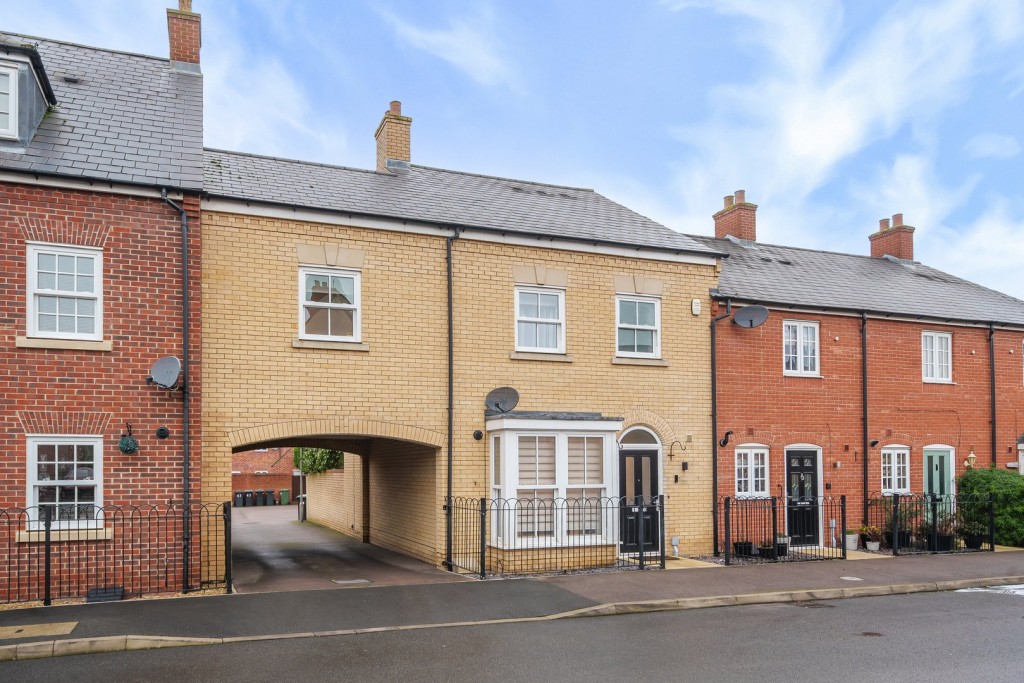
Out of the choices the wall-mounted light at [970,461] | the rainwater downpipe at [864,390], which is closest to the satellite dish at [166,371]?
the rainwater downpipe at [864,390]

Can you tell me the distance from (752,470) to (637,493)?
119 inches

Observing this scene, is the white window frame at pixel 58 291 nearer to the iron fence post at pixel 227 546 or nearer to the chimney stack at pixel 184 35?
the iron fence post at pixel 227 546

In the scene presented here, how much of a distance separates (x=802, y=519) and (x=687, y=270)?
6.19 metres

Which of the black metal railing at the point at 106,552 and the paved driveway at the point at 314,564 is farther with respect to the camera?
the paved driveway at the point at 314,564

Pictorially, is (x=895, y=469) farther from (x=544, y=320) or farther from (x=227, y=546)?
(x=227, y=546)

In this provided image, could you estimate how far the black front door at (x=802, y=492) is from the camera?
61.7 ft

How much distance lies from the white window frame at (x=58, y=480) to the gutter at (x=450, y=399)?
551 cm

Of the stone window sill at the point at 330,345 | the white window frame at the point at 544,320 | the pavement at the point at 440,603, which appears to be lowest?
the pavement at the point at 440,603

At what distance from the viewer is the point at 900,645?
31.8 ft

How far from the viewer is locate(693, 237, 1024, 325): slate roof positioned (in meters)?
19.7

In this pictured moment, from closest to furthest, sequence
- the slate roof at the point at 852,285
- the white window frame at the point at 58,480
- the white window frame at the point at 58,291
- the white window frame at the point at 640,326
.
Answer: the white window frame at the point at 58,480 → the white window frame at the point at 58,291 → the white window frame at the point at 640,326 → the slate roof at the point at 852,285

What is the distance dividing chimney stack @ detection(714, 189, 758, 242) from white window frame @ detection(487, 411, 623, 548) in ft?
32.8

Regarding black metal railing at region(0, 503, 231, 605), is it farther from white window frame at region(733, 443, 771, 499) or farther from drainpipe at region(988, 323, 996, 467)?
drainpipe at region(988, 323, 996, 467)

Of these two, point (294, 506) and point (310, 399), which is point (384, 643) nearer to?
point (310, 399)
